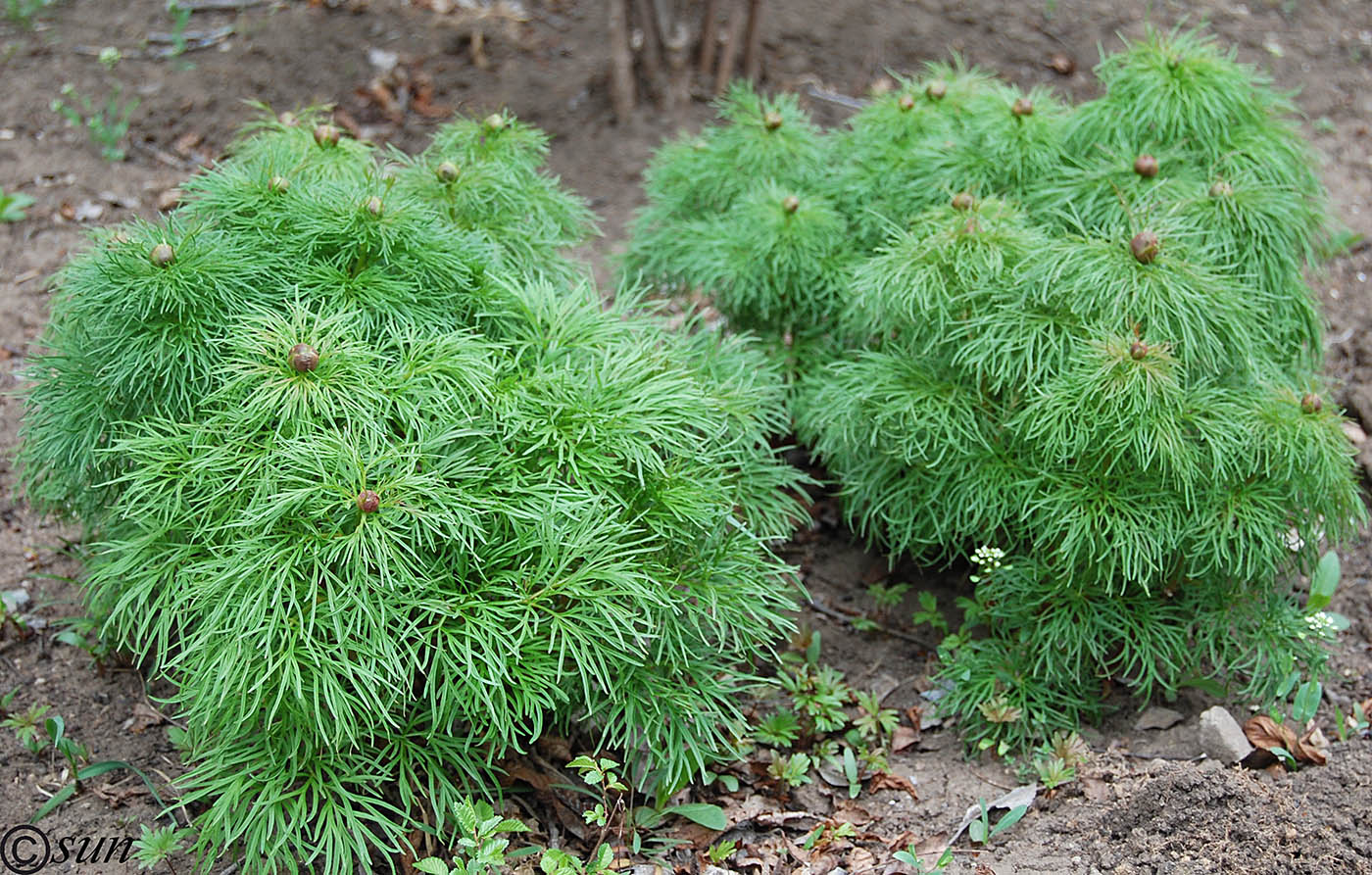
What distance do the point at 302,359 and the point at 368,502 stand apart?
0.29 meters

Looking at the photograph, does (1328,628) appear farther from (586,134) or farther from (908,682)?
(586,134)

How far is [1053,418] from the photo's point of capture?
230cm

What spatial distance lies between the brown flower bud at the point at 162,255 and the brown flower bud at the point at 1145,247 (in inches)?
73.0

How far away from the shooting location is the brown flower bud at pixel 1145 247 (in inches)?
91.6

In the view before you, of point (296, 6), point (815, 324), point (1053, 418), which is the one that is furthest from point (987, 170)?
point (296, 6)

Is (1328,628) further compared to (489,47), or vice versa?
(489,47)

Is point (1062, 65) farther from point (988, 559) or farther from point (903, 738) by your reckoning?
point (903, 738)

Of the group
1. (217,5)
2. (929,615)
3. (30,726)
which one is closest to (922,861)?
(929,615)

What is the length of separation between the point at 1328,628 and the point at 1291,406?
51cm

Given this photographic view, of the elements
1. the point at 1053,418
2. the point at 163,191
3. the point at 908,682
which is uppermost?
the point at 1053,418

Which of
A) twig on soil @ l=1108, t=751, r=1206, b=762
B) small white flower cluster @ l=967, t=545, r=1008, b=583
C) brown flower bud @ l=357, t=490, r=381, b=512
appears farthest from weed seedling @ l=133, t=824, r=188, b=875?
twig on soil @ l=1108, t=751, r=1206, b=762

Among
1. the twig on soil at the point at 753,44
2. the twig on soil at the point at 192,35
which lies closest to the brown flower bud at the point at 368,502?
the twig on soil at the point at 753,44

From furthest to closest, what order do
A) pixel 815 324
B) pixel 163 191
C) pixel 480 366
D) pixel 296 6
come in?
pixel 296 6, pixel 163 191, pixel 815 324, pixel 480 366

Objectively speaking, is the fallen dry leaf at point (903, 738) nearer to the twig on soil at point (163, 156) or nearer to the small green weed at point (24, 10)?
the twig on soil at point (163, 156)
